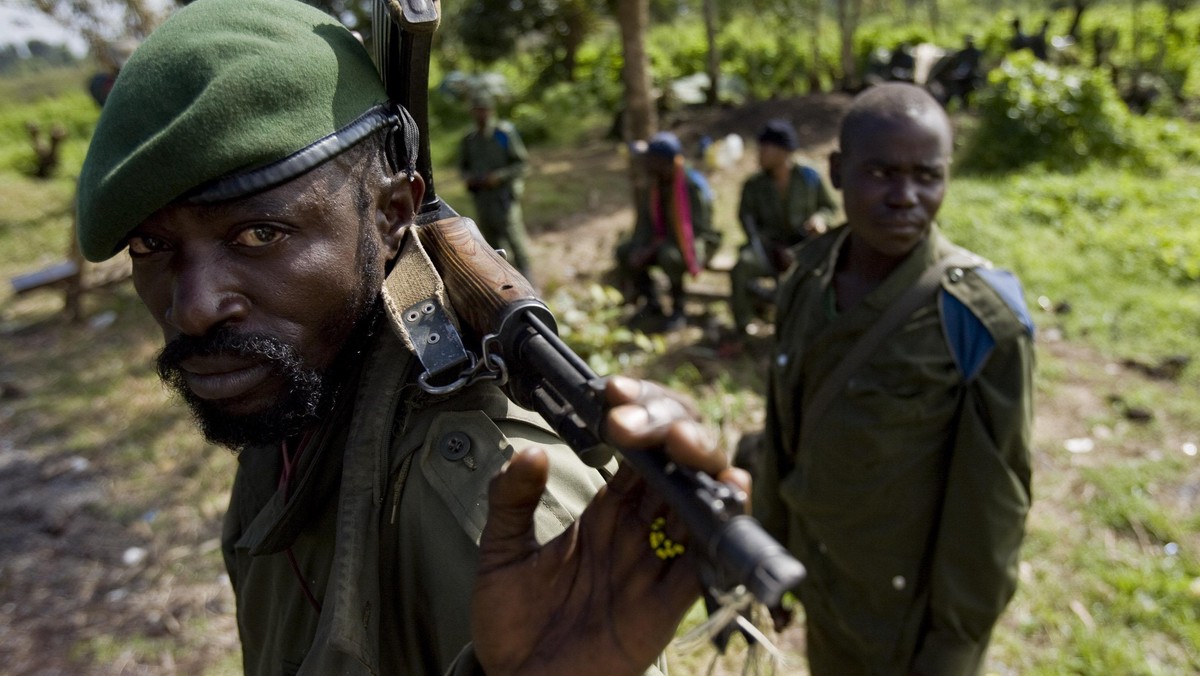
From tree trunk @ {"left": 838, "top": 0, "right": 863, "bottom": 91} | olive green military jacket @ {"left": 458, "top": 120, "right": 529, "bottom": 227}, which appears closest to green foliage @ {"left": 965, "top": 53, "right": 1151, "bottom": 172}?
tree trunk @ {"left": 838, "top": 0, "right": 863, "bottom": 91}

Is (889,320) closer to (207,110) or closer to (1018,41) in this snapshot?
(207,110)

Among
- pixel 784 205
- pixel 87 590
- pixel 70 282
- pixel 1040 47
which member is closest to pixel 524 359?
pixel 87 590

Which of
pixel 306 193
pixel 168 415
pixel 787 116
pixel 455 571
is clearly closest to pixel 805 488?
pixel 455 571

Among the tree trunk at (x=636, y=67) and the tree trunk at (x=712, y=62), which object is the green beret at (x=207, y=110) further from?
the tree trunk at (x=712, y=62)

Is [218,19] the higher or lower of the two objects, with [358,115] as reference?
higher

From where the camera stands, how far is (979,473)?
2.26 m

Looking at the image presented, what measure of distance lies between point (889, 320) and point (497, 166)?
6.48 meters

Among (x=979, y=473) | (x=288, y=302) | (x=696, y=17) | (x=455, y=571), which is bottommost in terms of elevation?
(x=696, y=17)

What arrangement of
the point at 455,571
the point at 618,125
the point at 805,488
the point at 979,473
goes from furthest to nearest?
the point at 618,125
the point at 805,488
the point at 979,473
the point at 455,571

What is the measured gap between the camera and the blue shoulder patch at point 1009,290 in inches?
89.8

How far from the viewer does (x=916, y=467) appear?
245 cm

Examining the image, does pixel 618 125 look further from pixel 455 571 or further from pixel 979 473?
pixel 455 571

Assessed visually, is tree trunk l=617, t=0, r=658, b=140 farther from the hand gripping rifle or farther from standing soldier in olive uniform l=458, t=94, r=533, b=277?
the hand gripping rifle

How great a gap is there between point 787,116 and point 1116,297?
8.46 metres
